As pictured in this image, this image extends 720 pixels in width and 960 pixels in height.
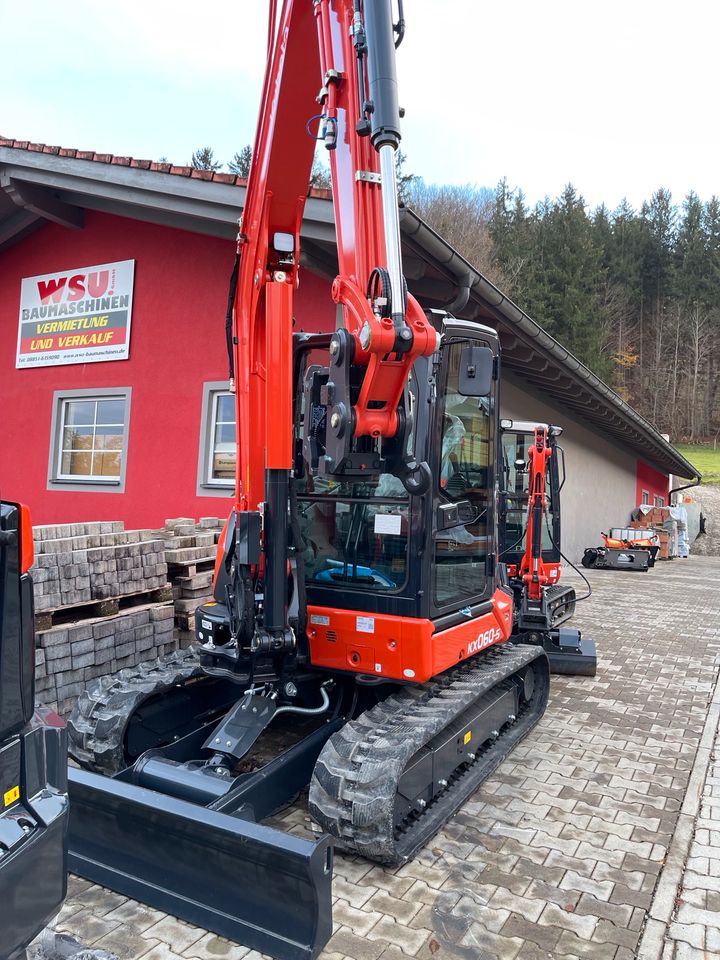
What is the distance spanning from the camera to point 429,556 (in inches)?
151

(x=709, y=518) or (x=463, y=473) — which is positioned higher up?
(x=709, y=518)

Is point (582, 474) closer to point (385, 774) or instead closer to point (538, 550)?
point (538, 550)

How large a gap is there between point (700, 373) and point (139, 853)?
54.8m

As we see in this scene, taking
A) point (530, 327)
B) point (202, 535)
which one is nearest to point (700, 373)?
point (530, 327)

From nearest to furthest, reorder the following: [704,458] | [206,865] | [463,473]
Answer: [206,865]
[463,473]
[704,458]

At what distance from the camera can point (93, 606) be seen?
220 inches

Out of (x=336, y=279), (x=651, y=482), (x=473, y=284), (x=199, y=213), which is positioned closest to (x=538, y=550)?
(x=473, y=284)

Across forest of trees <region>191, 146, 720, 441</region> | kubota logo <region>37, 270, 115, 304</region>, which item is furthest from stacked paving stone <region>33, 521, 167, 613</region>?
forest of trees <region>191, 146, 720, 441</region>

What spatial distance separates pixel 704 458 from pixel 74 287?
45788mm

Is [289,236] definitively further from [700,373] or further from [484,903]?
[700,373]

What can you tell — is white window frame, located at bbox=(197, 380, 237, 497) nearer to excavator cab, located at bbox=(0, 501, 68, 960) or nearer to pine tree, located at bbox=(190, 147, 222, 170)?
excavator cab, located at bbox=(0, 501, 68, 960)

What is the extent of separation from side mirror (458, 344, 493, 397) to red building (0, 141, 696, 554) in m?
3.75

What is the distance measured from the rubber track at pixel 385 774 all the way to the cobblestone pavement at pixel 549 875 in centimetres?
12

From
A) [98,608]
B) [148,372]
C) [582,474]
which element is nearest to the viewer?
[98,608]
